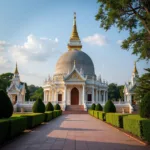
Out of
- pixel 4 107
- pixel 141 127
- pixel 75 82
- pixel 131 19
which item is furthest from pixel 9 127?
pixel 75 82

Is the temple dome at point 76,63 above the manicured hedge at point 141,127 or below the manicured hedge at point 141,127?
above

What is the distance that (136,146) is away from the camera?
1027 centimetres

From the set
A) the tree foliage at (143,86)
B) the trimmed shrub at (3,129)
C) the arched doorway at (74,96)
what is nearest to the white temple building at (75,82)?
the arched doorway at (74,96)

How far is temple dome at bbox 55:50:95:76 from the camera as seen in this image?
60.9 metres

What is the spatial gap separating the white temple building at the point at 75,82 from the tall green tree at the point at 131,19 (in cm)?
2888

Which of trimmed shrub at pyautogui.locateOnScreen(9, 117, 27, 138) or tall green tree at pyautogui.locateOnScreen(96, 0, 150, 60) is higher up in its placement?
tall green tree at pyautogui.locateOnScreen(96, 0, 150, 60)

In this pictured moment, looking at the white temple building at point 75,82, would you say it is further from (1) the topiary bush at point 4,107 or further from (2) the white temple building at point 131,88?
(1) the topiary bush at point 4,107

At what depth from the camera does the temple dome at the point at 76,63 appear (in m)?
60.9

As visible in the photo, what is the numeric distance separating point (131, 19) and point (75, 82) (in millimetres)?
34458

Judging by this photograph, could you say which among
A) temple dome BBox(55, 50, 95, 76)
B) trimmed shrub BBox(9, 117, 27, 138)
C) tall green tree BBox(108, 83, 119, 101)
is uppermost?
temple dome BBox(55, 50, 95, 76)

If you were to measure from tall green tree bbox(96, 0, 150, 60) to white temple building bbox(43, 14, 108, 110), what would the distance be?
94.7 feet

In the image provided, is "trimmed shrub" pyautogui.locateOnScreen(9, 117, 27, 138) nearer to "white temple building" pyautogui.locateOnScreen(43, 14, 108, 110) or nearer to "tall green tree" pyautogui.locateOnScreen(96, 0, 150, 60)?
"tall green tree" pyautogui.locateOnScreen(96, 0, 150, 60)

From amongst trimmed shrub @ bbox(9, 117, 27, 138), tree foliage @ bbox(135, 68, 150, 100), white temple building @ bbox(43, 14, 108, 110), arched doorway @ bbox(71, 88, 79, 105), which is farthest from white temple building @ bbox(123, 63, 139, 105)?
trimmed shrub @ bbox(9, 117, 27, 138)

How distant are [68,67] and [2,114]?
47578 millimetres
